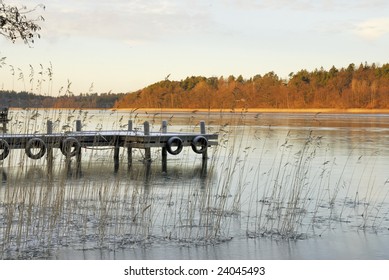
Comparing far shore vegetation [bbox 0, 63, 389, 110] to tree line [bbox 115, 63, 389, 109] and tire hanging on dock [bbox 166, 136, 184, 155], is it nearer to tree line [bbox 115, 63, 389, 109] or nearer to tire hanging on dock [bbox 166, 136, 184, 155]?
tree line [bbox 115, 63, 389, 109]

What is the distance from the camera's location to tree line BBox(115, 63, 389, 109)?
13238 cm

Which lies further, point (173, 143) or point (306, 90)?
point (306, 90)

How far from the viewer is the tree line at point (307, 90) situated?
132375 millimetres

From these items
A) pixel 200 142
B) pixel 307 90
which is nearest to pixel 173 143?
pixel 200 142

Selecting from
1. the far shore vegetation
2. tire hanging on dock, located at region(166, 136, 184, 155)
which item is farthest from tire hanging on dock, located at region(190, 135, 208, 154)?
the far shore vegetation

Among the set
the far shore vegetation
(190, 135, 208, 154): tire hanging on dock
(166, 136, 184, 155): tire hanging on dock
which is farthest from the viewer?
the far shore vegetation

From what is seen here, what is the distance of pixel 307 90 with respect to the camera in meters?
149

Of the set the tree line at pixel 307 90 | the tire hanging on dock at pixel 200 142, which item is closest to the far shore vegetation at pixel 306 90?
the tree line at pixel 307 90

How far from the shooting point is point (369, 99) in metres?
132

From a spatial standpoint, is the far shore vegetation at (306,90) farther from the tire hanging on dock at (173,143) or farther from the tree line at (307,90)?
the tire hanging on dock at (173,143)

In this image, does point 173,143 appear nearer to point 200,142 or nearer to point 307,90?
point 200,142

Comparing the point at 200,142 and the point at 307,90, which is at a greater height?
the point at 307,90

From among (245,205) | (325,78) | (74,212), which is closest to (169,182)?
(245,205)
